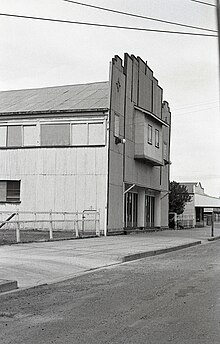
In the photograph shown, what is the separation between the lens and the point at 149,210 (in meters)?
40.2

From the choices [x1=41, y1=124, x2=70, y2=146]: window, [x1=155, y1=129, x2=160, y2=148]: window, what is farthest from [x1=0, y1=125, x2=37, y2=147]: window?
[x1=155, y1=129, x2=160, y2=148]: window

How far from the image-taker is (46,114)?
101 feet

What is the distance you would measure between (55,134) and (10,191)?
14.1ft

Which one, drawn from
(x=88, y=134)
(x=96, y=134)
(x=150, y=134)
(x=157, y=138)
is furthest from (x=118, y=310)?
(x=157, y=138)

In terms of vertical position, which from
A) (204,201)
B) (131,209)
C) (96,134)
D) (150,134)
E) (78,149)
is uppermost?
(150,134)

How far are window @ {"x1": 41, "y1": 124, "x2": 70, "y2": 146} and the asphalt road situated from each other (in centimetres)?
1817

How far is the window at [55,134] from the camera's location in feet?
101

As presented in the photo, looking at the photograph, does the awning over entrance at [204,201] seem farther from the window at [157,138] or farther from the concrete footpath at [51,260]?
the concrete footpath at [51,260]

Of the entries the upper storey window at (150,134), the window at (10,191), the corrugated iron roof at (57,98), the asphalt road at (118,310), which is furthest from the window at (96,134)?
the asphalt road at (118,310)

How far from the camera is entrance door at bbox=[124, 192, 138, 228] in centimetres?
3421

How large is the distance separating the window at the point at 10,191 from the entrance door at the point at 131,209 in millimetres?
6743

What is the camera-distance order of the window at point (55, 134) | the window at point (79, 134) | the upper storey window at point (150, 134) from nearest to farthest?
the window at point (79, 134) < the window at point (55, 134) < the upper storey window at point (150, 134)

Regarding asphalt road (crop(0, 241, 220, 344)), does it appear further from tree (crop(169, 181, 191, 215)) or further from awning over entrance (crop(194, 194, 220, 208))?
awning over entrance (crop(194, 194, 220, 208))

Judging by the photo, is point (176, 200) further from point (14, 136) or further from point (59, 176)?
point (14, 136)
